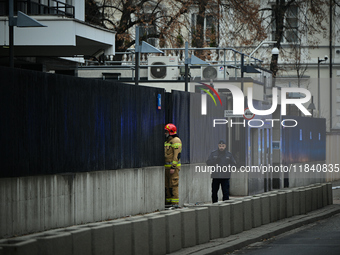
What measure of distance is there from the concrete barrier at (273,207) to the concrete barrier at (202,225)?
3.37 metres

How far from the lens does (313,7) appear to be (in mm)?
34156

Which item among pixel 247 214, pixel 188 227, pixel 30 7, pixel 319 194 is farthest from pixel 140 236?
pixel 30 7

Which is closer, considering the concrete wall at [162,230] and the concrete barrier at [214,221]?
the concrete wall at [162,230]

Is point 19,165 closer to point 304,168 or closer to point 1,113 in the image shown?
point 1,113

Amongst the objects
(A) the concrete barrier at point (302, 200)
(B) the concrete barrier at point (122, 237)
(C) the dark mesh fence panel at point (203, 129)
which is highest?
(C) the dark mesh fence panel at point (203, 129)

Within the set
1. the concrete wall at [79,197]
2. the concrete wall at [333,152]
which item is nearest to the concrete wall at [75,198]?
the concrete wall at [79,197]

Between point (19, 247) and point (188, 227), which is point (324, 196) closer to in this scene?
point (188, 227)

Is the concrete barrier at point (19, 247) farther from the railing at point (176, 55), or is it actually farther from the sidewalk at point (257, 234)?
the railing at point (176, 55)

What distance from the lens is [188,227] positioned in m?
12.2

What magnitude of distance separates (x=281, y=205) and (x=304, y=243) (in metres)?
3.57

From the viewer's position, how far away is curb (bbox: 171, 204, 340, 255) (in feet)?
39.3

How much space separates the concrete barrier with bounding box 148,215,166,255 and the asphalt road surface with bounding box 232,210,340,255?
1.47 metres

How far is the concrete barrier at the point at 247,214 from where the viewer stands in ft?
47.9

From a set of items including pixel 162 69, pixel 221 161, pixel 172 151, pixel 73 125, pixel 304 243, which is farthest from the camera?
pixel 162 69
